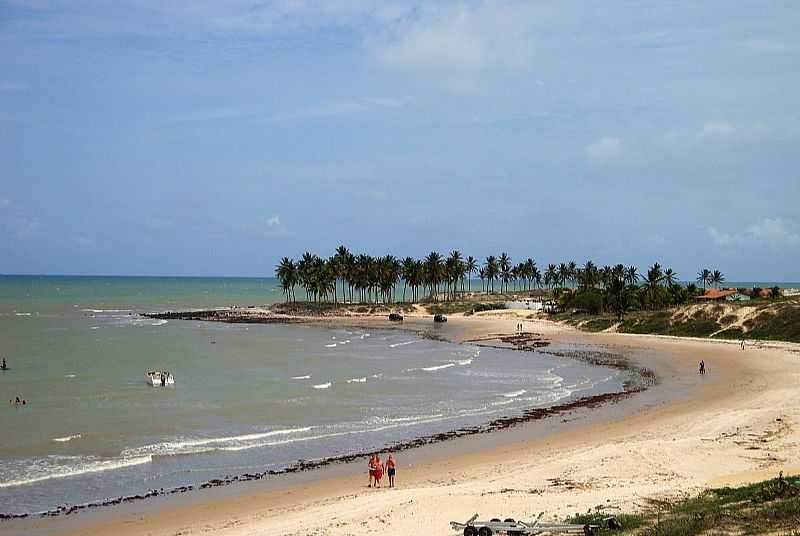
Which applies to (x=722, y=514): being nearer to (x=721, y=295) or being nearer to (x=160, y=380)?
(x=160, y=380)

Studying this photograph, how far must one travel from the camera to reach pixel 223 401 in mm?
41062

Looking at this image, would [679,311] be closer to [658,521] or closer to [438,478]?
[438,478]

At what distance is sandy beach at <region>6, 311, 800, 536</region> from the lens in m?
18.5

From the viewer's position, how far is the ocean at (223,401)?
26.5 m

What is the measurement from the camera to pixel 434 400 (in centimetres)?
4125

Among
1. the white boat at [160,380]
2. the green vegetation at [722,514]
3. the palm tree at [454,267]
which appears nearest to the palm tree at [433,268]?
the palm tree at [454,267]

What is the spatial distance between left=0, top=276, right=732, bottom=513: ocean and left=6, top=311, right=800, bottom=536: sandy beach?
3095mm

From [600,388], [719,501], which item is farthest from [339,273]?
[719,501]

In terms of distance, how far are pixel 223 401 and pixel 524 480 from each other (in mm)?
23114

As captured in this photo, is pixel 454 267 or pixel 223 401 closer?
pixel 223 401

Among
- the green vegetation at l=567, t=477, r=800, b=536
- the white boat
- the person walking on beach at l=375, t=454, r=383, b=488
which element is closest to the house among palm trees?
the white boat

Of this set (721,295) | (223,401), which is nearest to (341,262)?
(721,295)

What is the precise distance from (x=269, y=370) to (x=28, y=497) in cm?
3309

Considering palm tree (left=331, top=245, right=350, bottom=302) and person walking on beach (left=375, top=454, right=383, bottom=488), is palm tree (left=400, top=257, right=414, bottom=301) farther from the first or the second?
person walking on beach (left=375, top=454, right=383, bottom=488)
